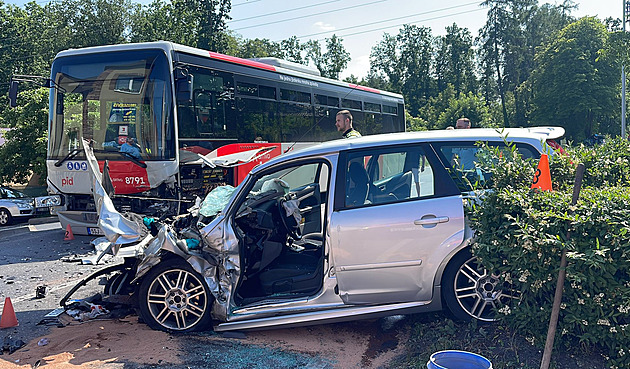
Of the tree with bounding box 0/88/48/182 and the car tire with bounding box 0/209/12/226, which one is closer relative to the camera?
the car tire with bounding box 0/209/12/226

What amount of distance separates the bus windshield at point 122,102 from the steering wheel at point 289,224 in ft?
14.1

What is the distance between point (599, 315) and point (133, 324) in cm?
431

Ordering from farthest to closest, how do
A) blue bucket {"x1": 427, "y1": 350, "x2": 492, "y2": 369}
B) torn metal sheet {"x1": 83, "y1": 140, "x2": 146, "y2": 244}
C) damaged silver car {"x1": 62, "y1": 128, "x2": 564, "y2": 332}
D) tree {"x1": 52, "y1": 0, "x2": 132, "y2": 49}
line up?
tree {"x1": 52, "y1": 0, "x2": 132, "y2": 49} → torn metal sheet {"x1": 83, "y1": 140, "x2": 146, "y2": 244} → damaged silver car {"x1": 62, "y1": 128, "x2": 564, "y2": 332} → blue bucket {"x1": 427, "y1": 350, "x2": 492, "y2": 369}

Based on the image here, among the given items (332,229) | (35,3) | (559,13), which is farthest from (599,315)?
(559,13)

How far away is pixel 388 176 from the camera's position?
5090 mm

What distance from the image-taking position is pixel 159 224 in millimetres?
5633

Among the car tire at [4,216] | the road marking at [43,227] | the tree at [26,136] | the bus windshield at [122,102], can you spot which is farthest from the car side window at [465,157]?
the tree at [26,136]

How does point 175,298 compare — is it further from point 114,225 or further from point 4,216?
point 4,216

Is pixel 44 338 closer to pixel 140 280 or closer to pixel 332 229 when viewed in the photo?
pixel 140 280

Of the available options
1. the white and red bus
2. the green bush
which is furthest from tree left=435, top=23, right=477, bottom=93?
the green bush

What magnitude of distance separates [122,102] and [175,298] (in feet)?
17.3

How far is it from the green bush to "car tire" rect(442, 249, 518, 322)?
50 cm

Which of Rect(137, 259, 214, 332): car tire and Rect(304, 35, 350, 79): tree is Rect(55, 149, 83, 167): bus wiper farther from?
Rect(304, 35, 350, 79): tree

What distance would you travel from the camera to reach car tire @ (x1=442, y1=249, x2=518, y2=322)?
186 inches
